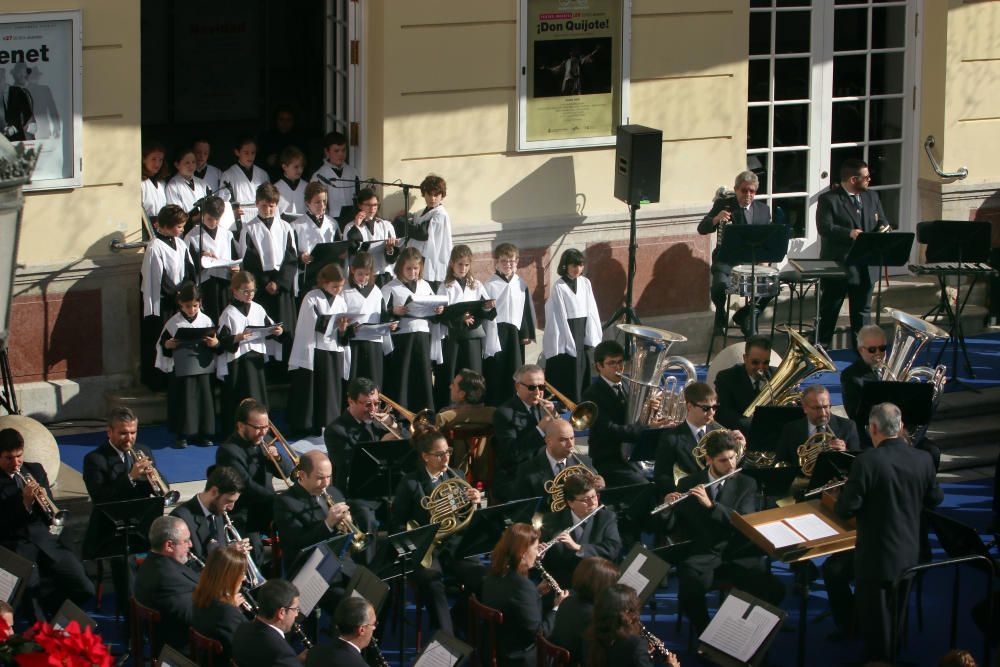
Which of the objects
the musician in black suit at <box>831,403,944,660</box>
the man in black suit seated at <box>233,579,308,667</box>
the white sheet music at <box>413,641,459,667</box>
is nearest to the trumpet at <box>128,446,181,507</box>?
the man in black suit seated at <box>233,579,308,667</box>

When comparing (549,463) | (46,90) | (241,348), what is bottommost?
(549,463)

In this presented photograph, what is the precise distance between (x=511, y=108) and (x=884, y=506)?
6470mm

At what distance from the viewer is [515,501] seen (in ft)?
33.8

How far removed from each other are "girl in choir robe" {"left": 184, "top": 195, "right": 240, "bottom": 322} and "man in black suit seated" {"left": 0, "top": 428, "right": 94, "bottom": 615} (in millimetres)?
3241

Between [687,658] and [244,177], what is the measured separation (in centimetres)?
686

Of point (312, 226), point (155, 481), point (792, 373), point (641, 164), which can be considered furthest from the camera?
point (641, 164)

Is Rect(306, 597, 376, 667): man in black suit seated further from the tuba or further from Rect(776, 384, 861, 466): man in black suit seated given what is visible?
the tuba

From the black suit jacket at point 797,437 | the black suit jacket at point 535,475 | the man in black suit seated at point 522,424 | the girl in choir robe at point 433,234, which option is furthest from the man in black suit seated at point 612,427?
the girl in choir robe at point 433,234

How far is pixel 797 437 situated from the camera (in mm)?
11500

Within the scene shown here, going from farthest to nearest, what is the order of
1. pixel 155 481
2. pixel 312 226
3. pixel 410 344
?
pixel 312 226, pixel 410 344, pixel 155 481

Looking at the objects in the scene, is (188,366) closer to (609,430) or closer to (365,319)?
(365,319)

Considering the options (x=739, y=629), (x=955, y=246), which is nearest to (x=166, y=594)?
(x=739, y=629)

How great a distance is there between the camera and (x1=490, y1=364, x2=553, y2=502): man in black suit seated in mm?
11906

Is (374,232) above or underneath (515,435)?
above
